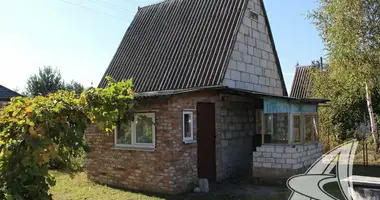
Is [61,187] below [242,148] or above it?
below

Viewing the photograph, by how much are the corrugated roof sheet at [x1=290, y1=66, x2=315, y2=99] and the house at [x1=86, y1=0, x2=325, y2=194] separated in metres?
11.1

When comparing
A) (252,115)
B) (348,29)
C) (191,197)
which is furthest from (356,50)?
(191,197)

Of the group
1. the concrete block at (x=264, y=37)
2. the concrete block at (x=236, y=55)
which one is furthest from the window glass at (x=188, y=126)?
the concrete block at (x=264, y=37)

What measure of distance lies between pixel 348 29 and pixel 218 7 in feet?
16.6

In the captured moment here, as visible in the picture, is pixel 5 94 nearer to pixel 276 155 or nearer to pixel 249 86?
pixel 249 86

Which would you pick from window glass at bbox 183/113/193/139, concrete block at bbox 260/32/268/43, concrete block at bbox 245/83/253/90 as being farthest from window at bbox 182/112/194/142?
concrete block at bbox 260/32/268/43

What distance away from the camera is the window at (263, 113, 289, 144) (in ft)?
36.5

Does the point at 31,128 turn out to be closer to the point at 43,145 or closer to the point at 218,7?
the point at 43,145

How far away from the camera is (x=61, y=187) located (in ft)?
33.3

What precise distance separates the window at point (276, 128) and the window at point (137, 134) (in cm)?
416

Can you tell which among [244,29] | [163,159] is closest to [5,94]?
[244,29]

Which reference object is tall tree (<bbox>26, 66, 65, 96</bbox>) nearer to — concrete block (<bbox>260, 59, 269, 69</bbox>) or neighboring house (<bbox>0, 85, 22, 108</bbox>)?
neighboring house (<bbox>0, 85, 22, 108</bbox>)

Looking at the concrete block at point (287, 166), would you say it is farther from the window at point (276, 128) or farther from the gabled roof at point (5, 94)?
the gabled roof at point (5, 94)

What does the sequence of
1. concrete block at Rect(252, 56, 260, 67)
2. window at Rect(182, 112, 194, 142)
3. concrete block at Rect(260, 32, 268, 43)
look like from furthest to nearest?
concrete block at Rect(260, 32, 268, 43)
concrete block at Rect(252, 56, 260, 67)
window at Rect(182, 112, 194, 142)
